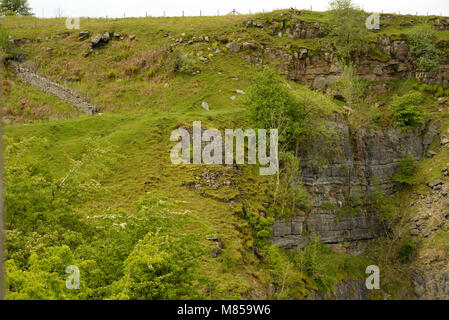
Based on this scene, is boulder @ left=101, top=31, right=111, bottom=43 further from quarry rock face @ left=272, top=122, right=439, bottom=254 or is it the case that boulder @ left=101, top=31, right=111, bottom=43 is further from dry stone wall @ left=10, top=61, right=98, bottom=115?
quarry rock face @ left=272, top=122, right=439, bottom=254

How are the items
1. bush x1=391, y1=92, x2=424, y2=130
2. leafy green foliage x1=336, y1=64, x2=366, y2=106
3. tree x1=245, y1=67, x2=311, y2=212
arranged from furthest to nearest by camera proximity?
bush x1=391, y1=92, x2=424, y2=130, leafy green foliage x1=336, y1=64, x2=366, y2=106, tree x1=245, y1=67, x2=311, y2=212

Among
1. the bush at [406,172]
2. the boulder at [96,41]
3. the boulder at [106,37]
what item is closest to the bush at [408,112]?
the bush at [406,172]

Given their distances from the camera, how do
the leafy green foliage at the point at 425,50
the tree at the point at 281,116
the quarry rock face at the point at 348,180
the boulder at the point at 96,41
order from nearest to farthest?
the tree at the point at 281,116, the quarry rock face at the point at 348,180, the boulder at the point at 96,41, the leafy green foliage at the point at 425,50

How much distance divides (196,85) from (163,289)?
3302 cm

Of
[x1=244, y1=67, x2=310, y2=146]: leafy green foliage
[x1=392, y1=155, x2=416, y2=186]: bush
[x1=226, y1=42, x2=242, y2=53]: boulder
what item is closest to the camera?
[x1=244, y1=67, x2=310, y2=146]: leafy green foliage

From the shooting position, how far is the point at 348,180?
1447 inches

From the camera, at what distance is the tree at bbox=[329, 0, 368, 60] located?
4928 centimetres

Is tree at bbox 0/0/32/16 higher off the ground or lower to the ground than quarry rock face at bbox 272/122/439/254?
higher

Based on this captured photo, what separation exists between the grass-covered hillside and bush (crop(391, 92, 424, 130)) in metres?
0.22

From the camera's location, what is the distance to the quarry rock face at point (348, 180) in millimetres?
31473

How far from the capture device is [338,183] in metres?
35.6

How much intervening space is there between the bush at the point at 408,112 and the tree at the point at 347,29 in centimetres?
1033

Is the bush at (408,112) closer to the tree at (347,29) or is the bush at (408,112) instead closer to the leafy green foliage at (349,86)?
the leafy green foliage at (349,86)

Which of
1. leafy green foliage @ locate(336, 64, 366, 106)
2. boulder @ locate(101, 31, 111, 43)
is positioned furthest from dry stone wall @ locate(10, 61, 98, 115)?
leafy green foliage @ locate(336, 64, 366, 106)
